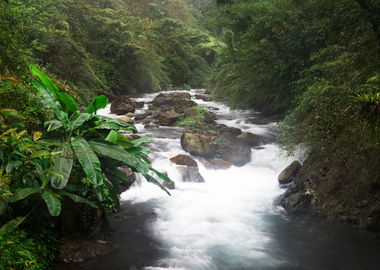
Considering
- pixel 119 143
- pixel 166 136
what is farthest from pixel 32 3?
pixel 119 143

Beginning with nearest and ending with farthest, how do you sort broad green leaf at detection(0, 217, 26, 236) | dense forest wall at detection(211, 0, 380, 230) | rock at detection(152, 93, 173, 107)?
broad green leaf at detection(0, 217, 26, 236), dense forest wall at detection(211, 0, 380, 230), rock at detection(152, 93, 173, 107)

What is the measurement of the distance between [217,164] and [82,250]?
19.4 feet

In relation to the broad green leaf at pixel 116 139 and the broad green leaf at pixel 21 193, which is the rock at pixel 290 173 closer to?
the broad green leaf at pixel 116 139

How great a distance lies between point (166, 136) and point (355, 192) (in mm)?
7048

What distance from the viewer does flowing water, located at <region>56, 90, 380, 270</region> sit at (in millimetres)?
5566

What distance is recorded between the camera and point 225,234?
21.7ft

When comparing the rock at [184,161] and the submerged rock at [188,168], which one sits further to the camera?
the rock at [184,161]

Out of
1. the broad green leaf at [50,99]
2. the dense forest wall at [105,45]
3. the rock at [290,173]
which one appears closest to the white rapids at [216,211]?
the rock at [290,173]

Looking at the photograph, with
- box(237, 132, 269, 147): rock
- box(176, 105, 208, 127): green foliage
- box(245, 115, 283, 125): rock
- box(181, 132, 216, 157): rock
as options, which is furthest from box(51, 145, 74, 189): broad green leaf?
box(245, 115, 283, 125): rock

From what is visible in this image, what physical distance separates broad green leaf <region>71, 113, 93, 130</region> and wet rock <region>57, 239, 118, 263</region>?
1.62 meters

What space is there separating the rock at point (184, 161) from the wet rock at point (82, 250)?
183 inches

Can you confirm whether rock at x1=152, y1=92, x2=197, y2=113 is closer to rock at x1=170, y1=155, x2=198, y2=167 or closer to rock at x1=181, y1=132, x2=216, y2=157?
rock at x1=181, y1=132, x2=216, y2=157

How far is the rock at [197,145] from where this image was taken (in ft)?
36.1

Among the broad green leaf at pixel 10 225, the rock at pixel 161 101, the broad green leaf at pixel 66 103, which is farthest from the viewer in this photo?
the rock at pixel 161 101
